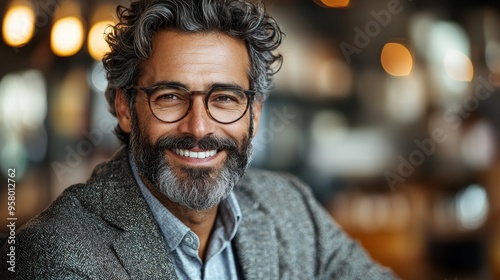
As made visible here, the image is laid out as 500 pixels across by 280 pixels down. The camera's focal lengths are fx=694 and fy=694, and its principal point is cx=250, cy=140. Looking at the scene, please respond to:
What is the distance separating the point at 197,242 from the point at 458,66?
3.81 meters

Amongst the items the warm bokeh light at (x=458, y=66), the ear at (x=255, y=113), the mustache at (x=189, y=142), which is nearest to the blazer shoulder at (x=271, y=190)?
the ear at (x=255, y=113)

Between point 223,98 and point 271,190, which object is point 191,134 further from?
point 271,190

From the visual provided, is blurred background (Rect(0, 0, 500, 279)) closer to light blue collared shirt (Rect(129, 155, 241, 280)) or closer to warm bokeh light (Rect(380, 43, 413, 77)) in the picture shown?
warm bokeh light (Rect(380, 43, 413, 77))

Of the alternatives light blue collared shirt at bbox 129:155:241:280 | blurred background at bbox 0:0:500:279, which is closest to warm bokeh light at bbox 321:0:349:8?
blurred background at bbox 0:0:500:279

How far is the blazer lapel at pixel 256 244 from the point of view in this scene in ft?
6.27

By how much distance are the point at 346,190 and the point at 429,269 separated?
3.34ft

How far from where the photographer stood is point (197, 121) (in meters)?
1.67

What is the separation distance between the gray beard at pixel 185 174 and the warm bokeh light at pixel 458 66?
11.8ft

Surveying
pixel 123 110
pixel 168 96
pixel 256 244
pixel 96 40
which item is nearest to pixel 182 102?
pixel 168 96

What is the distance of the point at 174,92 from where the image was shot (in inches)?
67.0

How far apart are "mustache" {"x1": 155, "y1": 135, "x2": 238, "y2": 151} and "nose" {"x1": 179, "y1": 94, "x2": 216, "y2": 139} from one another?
1cm

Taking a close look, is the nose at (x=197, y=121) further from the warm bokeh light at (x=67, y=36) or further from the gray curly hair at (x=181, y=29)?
the warm bokeh light at (x=67, y=36)

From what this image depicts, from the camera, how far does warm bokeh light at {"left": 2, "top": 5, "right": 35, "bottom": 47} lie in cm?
368

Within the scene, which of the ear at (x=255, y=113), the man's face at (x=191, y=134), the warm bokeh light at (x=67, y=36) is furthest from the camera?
the warm bokeh light at (x=67, y=36)
